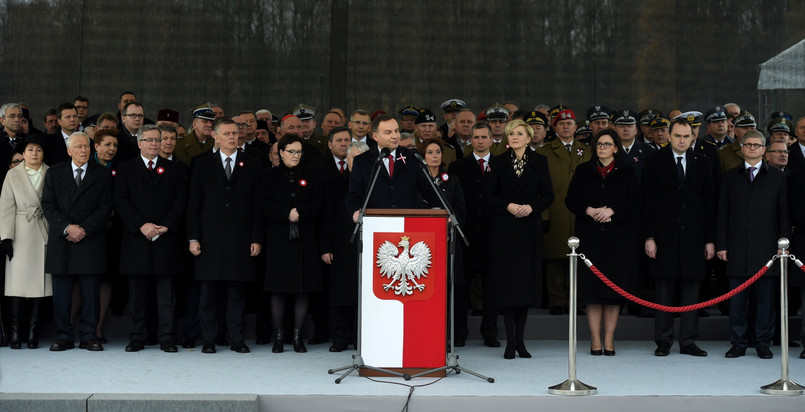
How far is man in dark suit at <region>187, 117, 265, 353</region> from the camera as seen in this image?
749 cm

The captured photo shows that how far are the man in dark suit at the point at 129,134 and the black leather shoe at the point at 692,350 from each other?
15.3ft

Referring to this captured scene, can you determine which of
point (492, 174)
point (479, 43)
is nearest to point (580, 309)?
point (492, 174)

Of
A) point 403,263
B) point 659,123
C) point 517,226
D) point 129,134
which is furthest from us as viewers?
point 659,123

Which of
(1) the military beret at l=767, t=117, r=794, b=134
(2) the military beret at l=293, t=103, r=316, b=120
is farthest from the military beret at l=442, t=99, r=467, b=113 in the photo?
(1) the military beret at l=767, t=117, r=794, b=134

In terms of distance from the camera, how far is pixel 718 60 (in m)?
13.2

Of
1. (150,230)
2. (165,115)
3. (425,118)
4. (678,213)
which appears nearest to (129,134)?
(165,115)

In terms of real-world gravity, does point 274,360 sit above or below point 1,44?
below

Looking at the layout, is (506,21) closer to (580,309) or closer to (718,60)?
(718,60)

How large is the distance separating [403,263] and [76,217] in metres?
2.78

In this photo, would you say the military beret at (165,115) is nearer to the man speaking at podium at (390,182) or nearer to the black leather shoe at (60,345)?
the black leather shoe at (60,345)

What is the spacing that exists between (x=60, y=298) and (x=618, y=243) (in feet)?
13.7

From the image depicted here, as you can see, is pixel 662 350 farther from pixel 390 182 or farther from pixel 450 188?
pixel 390 182

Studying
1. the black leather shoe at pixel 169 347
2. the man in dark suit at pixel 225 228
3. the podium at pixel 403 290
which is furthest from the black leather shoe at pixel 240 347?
the podium at pixel 403 290

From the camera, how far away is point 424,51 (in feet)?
43.5
